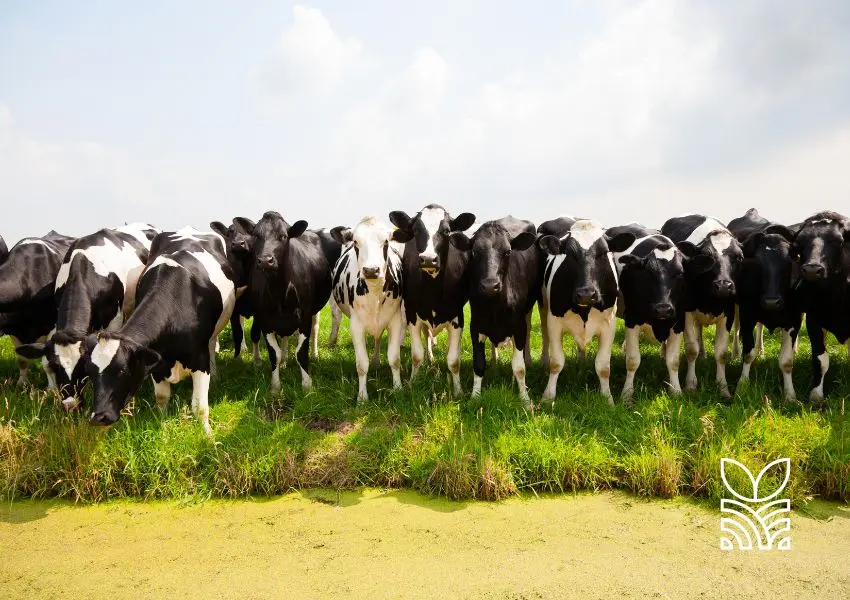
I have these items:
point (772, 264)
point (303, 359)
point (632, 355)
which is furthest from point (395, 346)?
point (772, 264)

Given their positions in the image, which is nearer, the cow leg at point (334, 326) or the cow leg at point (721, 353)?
the cow leg at point (721, 353)

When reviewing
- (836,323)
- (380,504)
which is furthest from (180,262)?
(836,323)

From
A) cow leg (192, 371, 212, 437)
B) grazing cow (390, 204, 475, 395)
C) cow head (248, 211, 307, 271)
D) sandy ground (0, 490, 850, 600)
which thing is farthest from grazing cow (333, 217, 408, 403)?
sandy ground (0, 490, 850, 600)

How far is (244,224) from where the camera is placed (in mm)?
8383

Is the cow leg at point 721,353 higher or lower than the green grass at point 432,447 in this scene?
higher

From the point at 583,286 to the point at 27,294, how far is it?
7.62 metres

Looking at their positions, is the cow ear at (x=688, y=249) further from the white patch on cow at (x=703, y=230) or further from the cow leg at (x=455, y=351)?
the cow leg at (x=455, y=351)

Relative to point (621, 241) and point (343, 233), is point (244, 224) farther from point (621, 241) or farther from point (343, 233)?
point (621, 241)

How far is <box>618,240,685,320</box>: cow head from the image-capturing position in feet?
23.0

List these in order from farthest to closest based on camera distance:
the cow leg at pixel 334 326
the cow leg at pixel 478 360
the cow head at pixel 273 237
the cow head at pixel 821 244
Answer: the cow leg at pixel 334 326 → the cow head at pixel 273 237 → the cow leg at pixel 478 360 → the cow head at pixel 821 244

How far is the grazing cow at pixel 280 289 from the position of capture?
306 inches

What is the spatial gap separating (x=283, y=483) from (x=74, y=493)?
203 cm

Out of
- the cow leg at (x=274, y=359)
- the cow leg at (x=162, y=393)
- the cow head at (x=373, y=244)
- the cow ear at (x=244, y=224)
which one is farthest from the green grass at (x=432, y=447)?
the cow ear at (x=244, y=224)

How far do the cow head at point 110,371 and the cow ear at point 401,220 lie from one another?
10.3 ft
